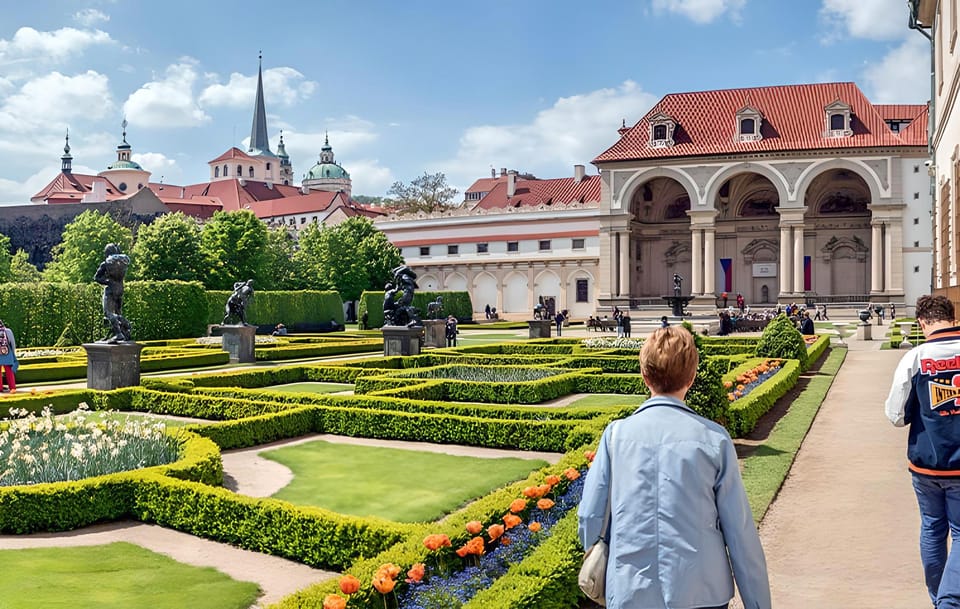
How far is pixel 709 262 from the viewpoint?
54.8 metres

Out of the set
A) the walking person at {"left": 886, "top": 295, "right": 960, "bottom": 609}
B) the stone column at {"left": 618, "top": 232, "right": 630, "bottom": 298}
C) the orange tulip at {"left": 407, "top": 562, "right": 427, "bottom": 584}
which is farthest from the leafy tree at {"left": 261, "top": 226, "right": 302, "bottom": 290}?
the walking person at {"left": 886, "top": 295, "right": 960, "bottom": 609}

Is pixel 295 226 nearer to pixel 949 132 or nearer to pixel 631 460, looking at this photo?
pixel 949 132

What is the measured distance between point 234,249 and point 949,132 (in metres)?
42.7

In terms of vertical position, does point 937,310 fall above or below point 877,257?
below

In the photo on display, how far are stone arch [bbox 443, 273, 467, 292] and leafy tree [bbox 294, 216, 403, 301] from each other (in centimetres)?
793

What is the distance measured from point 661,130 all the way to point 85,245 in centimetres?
3942

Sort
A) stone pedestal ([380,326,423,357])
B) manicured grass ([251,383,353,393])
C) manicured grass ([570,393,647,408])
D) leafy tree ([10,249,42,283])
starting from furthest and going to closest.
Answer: leafy tree ([10,249,42,283]) → stone pedestal ([380,326,423,357]) → manicured grass ([251,383,353,393]) → manicured grass ([570,393,647,408])

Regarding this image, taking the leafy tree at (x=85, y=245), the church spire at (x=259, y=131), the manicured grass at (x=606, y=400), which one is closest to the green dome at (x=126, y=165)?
the church spire at (x=259, y=131)

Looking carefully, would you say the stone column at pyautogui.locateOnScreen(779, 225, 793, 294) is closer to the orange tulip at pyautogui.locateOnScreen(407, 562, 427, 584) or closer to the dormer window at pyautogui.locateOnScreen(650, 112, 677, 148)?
the dormer window at pyautogui.locateOnScreen(650, 112, 677, 148)

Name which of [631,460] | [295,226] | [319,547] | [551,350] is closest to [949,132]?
[551,350]

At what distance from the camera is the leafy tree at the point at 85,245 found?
5178 centimetres

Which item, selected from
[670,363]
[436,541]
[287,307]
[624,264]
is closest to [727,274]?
[624,264]

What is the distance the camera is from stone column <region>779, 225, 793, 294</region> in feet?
174

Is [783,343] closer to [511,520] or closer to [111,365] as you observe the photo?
[111,365]
